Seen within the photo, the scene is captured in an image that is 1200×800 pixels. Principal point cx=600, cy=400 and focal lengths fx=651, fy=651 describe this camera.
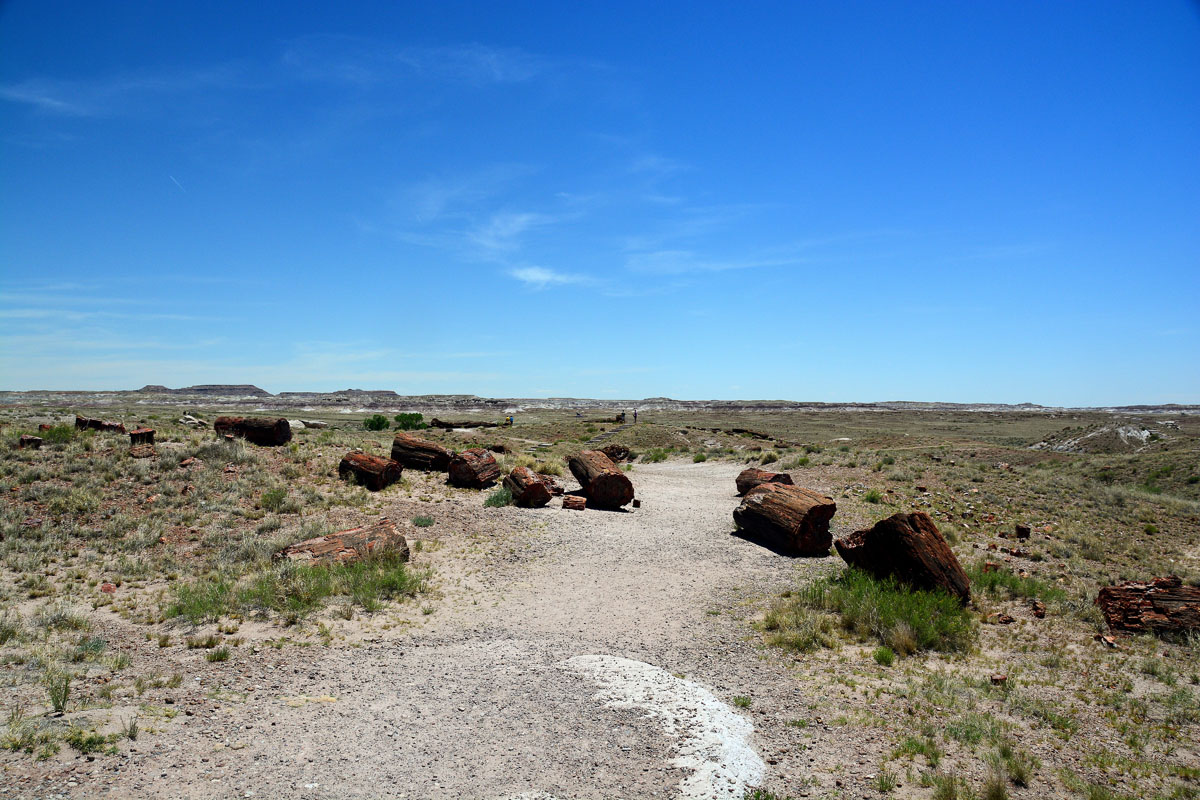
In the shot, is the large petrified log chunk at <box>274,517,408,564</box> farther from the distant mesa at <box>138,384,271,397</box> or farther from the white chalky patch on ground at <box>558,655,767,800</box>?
the distant mesa at <box>138,384,271,397</box>

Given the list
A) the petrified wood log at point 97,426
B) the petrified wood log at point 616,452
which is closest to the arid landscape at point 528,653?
the petrified wood log at point 97,426

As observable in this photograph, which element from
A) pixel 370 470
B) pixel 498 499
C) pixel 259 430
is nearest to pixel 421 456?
pixel 370 470

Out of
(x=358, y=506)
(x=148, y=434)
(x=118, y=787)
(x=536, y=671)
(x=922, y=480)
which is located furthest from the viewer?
(x=922, y=480)

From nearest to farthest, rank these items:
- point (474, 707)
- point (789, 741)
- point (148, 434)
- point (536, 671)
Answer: point (789, 741)
point (474, 707)
point (536, 671)
point (148, 434)

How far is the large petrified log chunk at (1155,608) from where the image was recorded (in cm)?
966

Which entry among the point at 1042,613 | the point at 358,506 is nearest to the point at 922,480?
the point at 1042,613

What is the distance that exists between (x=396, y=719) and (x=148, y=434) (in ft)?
53.2

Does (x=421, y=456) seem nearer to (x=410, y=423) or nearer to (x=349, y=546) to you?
(x=349, y=546)

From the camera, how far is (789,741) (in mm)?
6277

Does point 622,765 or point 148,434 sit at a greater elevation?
point 148,434

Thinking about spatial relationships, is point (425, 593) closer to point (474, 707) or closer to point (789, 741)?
point (474, 707)

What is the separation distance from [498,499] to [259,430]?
881cm

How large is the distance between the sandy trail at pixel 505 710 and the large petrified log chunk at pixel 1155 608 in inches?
230

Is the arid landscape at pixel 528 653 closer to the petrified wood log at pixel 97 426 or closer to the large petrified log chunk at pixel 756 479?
the petrified wood log at pixel 97 426
